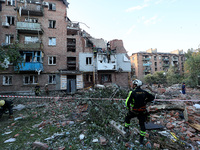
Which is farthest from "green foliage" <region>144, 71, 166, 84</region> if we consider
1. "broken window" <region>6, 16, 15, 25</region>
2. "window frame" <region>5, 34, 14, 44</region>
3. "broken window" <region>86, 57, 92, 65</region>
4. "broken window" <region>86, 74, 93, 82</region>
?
"broken window" <region>6, 16, 15, 25</region>

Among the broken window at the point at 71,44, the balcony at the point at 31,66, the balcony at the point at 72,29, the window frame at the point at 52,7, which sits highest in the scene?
the window frame at the point at 52,7

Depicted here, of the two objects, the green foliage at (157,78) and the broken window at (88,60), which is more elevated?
the broken window at (88,60)

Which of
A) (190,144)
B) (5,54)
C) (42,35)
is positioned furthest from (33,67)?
(190,144)

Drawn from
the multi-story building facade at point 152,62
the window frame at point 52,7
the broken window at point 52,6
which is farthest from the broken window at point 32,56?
the multi-story building facade at point 152,62

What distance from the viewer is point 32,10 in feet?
49.3

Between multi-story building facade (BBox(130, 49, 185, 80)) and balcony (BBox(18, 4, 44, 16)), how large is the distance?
34661mm

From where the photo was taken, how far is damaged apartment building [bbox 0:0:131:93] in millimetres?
14195

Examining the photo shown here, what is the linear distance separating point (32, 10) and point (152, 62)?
42241mm

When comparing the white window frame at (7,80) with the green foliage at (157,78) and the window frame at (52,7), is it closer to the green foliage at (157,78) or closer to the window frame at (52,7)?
the window frame at (52,7)

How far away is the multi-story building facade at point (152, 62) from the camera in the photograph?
41.1 m

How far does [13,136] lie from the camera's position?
3.94 meters

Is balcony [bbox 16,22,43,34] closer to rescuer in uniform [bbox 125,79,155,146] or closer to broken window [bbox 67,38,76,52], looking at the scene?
broken window [bbox 67,38,76,52]

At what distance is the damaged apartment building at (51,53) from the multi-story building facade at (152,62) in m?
25.3

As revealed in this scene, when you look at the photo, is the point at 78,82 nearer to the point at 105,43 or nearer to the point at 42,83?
the point at 42,83
